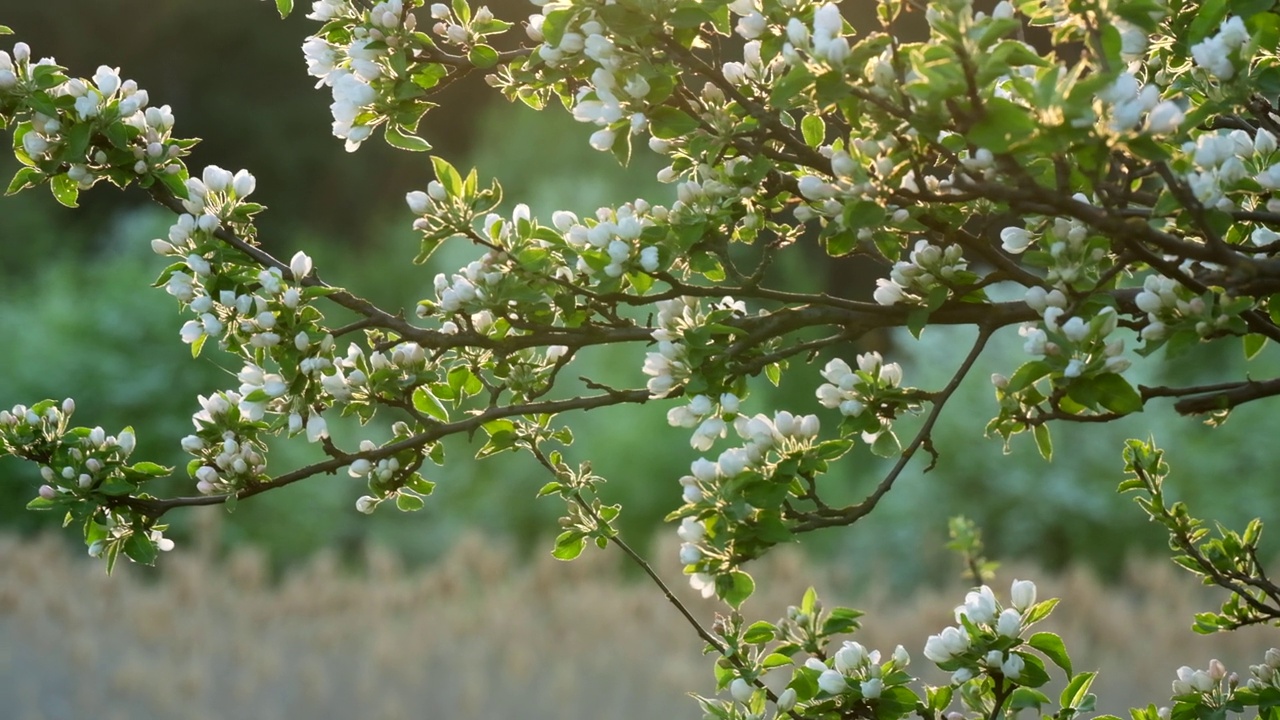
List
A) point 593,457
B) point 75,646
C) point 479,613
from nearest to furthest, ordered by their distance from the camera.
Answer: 1. point 75,646
2. point 479,613
3. point 593,457

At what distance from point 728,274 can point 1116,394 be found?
2.17ft

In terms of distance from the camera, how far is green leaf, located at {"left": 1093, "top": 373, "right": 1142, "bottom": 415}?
1586 mm

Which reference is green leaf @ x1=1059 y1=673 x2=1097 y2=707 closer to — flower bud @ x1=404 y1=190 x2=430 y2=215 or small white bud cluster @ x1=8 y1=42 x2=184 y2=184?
flower bud @ x1=404 y1=190 x2=430 y2=215

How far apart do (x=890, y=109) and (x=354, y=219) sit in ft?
75.8

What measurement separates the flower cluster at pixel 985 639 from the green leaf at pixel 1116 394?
1.24ft

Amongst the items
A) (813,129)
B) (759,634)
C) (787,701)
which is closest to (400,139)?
(813,129)

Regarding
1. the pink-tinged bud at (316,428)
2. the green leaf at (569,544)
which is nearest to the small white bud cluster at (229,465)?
the pink-tinged bud at (316,428)

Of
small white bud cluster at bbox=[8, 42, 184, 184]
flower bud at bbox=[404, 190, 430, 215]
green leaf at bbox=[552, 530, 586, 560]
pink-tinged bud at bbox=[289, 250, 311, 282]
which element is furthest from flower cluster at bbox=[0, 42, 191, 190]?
green leaf at bbox=[552, 530, 586, 560]

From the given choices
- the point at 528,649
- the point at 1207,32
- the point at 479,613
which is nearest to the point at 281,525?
the point at 479,613

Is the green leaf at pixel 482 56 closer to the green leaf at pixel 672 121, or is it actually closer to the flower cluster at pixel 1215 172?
the green leaf at pixel 672 121

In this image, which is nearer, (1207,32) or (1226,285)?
(1226,285)

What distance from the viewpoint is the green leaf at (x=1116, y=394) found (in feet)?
5.20

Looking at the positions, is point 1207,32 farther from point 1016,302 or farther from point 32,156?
point 32,156

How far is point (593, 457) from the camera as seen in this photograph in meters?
11.7
